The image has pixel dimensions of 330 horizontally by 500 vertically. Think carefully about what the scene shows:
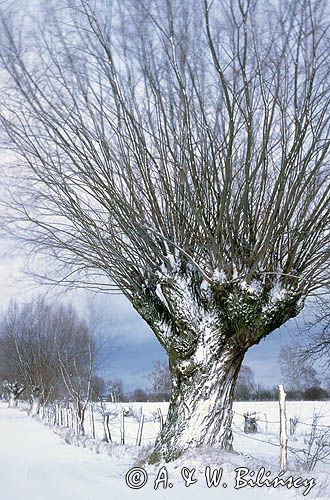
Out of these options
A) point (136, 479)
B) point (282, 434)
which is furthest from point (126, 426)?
point (136, 479)

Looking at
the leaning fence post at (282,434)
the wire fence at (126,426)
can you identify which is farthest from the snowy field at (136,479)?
the wire fence at (126,426)

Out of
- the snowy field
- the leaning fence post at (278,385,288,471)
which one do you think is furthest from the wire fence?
the leaning fence post at (278,385,288,471)

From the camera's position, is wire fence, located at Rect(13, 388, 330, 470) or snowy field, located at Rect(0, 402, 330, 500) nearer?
snowy field, located at Rect(0, 402, 330, 500)

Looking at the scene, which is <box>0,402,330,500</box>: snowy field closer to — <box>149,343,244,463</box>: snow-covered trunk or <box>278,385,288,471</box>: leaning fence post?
<box>278,385,288,471</box>: leaning fence post

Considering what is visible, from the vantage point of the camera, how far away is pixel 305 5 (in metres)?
7.75

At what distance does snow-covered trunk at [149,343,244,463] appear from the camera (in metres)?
8.81

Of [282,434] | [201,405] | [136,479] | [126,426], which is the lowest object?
[136,479]

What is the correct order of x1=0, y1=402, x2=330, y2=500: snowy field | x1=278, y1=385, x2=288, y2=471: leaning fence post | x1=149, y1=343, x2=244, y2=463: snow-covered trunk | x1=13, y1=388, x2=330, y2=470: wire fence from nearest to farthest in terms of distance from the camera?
x1=0, y1=402, x2=330, y2=500: snowy field
x1=278, y1=385, x2=288, y2=471: leaning fence post
x1=149, y1=343, x2=244, y2=463: snow-covered trunk
x1=13, y1=388, x2=330, y2=470: wire fence

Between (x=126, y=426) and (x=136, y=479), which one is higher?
(x=126, y=426)

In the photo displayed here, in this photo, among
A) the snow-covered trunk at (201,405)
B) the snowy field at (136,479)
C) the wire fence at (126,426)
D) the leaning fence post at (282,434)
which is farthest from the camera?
the wire fence at (126,426)

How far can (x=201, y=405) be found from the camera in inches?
351

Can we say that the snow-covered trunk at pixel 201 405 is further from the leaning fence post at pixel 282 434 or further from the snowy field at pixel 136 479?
the leaning fence post at pixel 282 434

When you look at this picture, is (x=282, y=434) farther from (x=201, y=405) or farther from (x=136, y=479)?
(x=136, y=479)

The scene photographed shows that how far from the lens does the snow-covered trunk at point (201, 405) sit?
8812 millimetres
